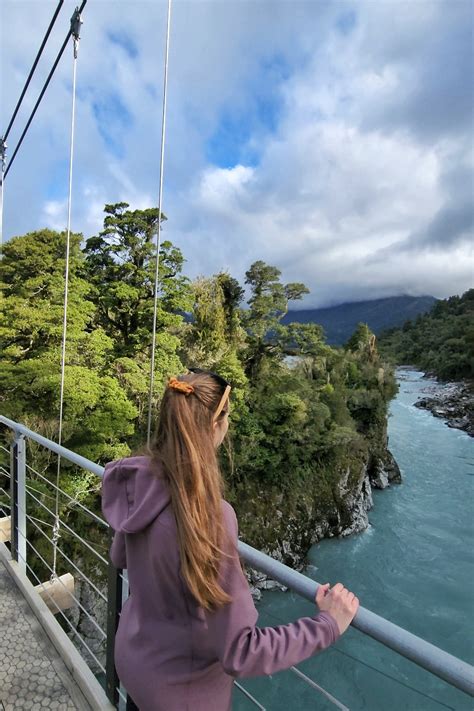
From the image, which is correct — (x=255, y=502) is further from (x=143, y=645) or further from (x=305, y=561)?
(x=143, y=645)

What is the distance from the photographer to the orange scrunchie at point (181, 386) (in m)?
0.80

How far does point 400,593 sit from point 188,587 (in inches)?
541

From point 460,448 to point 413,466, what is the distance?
5.71 meters

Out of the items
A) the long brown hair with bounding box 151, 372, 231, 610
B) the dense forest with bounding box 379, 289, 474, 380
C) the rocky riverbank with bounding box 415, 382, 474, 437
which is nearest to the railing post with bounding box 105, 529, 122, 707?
the long brown hair with bounding box 151, 372, 231, 610

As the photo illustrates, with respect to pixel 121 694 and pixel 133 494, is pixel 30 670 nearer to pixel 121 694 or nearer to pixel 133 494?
pixel 121 694

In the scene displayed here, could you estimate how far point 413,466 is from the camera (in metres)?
21.6

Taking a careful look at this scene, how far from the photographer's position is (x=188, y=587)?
0.69 metres

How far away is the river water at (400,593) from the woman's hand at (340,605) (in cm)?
480

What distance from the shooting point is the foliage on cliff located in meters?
9.17

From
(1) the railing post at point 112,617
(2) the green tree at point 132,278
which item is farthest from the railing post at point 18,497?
(2) the green tree at point 132,278

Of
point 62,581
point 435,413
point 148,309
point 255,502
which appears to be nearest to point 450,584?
point 255,502

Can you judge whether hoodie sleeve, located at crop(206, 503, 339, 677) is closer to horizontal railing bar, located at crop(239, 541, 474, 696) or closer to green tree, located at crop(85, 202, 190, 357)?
horizontal railing bar, located at crop(239, 541, 474, 696)

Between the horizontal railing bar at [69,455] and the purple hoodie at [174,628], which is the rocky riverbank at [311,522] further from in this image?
the purple hoodie at [174,628]

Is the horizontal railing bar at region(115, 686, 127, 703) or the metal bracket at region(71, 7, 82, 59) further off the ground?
the metal bracket at region(71, 7, 82, 59)
